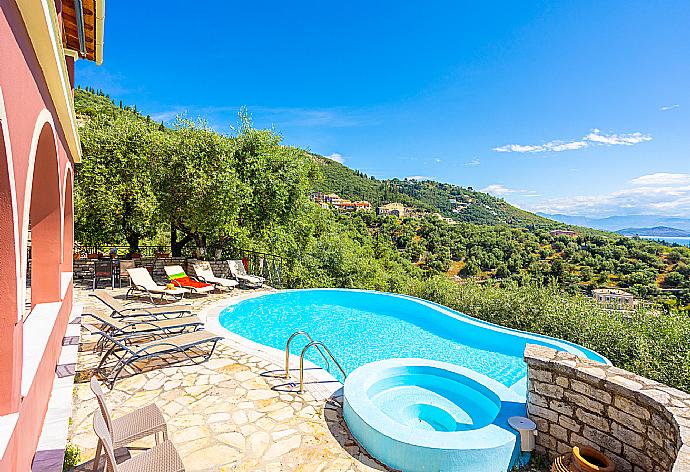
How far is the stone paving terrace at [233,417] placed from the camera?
364 centimetres

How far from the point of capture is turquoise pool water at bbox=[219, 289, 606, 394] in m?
7.68

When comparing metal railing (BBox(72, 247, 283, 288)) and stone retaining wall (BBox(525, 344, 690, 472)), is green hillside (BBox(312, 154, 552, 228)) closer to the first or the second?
metal railing (BBox(72, 247, 283, 288))

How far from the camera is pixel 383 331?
9438mm

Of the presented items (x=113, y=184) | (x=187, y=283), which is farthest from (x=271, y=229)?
(x=113, y=184)

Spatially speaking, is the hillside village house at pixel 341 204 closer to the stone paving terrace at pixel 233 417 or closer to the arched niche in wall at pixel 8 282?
the stone paving terrace at pixel 233 417

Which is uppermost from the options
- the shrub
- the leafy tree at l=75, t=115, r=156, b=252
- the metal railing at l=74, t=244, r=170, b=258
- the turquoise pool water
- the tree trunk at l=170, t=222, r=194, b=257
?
the leafy tree at l=75, t=115, r=156, b=252

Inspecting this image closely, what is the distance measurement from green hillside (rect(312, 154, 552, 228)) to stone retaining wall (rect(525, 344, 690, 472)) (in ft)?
172

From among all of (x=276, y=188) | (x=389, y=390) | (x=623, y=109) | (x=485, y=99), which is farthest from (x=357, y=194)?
(x=389, y=390)

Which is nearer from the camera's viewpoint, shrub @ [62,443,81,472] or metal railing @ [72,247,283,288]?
shrub @ [62,443,81,472]

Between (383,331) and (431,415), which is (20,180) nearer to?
(431,415)

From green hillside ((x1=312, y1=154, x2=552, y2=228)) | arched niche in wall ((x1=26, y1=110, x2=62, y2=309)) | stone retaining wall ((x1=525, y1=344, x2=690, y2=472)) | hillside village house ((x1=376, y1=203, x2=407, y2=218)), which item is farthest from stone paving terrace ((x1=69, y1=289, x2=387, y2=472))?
green hillside ((x1=312, y1=154, x2=552, y2=228))

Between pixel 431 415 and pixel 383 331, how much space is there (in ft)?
13.7

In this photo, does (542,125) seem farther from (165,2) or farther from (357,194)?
(357,194)

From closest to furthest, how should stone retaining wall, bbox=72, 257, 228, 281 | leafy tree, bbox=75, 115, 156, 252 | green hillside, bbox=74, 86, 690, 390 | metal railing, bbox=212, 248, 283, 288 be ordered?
green hillside, bbox=74, 86, 690, 390 → leafy tree, bbox=75, 115, 156, 252 → stone retaining wall, bbox=72, 257, 228, 281 → metal railing, bbox=212, 248, 283, 288
